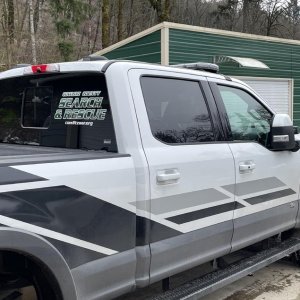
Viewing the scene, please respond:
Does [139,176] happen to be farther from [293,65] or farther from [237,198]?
[293,65]

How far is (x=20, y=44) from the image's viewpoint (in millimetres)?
19125

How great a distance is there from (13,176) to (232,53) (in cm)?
1265

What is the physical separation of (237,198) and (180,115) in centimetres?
84

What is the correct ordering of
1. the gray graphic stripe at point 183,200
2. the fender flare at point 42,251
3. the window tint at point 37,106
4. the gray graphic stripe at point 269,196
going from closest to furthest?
the fender flare at point 42,251 < the gray graphic stripe at point 183,200 < the window tint at point 37,106 < the gray graphic stripe at point 269,196

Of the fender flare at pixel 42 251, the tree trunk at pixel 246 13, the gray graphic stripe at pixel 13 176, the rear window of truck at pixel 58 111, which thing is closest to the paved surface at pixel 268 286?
the rear window of truck at pixel 58 111

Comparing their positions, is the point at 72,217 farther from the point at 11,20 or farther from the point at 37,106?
the point at 11,20

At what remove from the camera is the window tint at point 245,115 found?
4.11 metres

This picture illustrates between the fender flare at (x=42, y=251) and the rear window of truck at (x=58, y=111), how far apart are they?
0.88 meters

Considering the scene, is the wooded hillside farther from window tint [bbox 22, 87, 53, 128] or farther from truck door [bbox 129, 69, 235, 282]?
truck door [bbox 129, 69, 235, 282]

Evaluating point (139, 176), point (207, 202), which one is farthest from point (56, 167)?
point (207, 202)

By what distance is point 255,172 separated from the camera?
4.08 metres

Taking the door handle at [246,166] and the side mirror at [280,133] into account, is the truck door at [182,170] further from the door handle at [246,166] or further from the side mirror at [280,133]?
the side mirror at [280,133]

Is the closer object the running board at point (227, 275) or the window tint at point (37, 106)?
the running board at point (227, 275)

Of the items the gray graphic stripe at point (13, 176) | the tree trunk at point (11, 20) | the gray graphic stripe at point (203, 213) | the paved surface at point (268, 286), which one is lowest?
the paved surface at point (268, 286)
